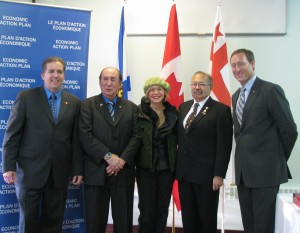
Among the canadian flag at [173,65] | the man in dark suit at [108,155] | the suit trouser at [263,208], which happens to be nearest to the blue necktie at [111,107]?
the man in dark suit at [108,155]

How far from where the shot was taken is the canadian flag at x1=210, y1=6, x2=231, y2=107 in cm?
316

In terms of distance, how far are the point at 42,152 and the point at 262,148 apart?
1.52 m

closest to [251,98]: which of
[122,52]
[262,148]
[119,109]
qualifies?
[262,148]

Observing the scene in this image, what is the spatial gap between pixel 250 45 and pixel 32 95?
2.32m

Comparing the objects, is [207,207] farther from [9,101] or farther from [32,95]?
[9,101]

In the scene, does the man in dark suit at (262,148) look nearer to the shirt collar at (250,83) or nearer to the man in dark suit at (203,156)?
the shirt collar at (250,83)

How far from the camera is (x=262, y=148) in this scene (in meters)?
2.03

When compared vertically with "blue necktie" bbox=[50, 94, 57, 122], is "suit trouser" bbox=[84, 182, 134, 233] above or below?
below

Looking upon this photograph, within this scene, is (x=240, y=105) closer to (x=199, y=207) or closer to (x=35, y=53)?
(x=199, y=207)

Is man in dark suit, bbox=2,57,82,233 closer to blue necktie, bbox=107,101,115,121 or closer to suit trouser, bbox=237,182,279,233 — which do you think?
blue necktie, bbox=107,101,115,121

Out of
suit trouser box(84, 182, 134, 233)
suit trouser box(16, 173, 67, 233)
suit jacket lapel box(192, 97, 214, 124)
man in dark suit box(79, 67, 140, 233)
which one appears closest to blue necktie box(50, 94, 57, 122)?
man in dark suit box(79, 67, 140, 233)

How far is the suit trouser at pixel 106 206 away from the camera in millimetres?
2336

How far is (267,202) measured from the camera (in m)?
1.99

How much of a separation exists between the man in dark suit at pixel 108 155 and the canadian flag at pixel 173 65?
89 cm
